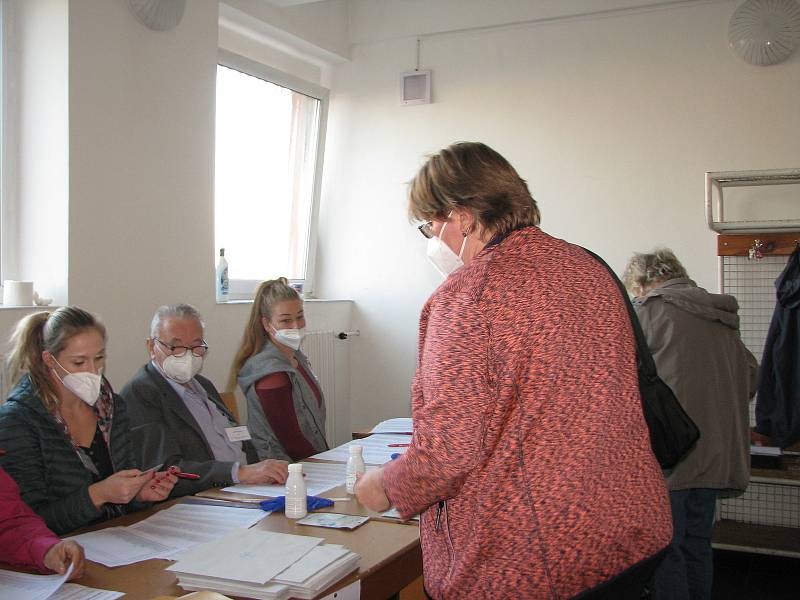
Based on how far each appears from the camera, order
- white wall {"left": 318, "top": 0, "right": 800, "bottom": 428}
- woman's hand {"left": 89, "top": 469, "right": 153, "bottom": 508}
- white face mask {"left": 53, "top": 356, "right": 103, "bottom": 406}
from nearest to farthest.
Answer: woman's hand {"left": 89, "top": 469, "right": 153, "bottom": 508} < white face mask {"left": 53, "top": 356, "right": 103, "bottom": 406} < white wall {"left": 318, "top": 0, "right": 800, "bottom": 428}

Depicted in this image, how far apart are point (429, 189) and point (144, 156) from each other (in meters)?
2.47

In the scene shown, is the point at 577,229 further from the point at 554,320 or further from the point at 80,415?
the point at 554,320

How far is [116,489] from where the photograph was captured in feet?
6.73

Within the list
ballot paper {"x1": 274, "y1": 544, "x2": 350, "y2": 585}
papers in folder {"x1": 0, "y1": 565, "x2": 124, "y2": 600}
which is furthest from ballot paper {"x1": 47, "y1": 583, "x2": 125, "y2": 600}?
ballot paper {"x1": 274, "y1": 544, "x2": 350, "y2": 585}

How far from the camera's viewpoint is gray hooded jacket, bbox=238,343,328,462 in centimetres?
313

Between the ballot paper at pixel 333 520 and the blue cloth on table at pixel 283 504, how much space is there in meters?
0.05

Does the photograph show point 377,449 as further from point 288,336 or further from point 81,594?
point 81,594

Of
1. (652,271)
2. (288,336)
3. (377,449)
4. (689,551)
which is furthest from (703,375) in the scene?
(288,336)

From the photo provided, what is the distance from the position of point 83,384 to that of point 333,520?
84 cm

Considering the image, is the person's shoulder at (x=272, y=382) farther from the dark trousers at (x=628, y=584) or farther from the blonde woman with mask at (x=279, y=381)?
the dark trousers at (x=628, y=584)

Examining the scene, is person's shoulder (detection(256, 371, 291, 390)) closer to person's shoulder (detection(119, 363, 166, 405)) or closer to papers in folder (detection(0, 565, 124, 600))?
person's shoulder (detection(119, 363, 166, 405))

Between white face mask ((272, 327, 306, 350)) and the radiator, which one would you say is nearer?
white face mask ((272, 327, 306, 350))

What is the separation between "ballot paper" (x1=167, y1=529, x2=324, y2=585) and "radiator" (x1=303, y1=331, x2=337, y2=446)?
2.84 m

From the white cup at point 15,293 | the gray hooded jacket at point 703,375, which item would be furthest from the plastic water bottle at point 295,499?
the white cup at point 15,293
